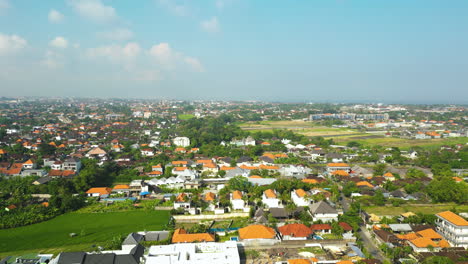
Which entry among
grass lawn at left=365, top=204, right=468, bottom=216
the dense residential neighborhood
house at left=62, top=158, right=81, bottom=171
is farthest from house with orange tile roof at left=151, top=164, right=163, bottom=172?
grass lawn at left=365, top=204, right=468, bottom=216

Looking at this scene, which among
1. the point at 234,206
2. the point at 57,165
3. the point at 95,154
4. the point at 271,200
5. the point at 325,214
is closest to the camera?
the point at 325,214

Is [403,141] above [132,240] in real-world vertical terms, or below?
below

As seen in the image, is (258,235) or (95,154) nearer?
(258,235)

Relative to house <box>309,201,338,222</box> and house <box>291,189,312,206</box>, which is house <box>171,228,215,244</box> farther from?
house <box>291,189,312,206</box>

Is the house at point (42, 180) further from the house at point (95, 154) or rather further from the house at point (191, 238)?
the house at point (191, 238)

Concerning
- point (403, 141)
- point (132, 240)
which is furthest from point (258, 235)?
point (403, 141)

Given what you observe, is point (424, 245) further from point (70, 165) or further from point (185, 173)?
point (70, 165)

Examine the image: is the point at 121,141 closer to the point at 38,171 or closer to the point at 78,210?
the point at 38,171

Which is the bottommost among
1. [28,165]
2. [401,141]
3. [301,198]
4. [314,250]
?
[401,141]

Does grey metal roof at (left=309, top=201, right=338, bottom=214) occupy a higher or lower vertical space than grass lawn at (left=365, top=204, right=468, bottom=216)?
higher
